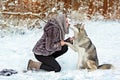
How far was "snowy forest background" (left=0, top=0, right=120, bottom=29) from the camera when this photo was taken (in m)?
11.1

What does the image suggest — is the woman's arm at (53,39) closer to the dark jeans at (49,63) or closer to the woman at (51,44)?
the woman at (51,44)

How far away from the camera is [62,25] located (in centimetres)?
Result: 662

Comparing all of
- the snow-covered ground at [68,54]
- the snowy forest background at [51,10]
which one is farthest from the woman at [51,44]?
the snowy forest background at [51,10]

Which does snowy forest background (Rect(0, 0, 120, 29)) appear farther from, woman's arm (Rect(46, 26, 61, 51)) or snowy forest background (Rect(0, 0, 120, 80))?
woman's arm (Rect(46, 26, 61, 51))

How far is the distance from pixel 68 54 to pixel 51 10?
3958mm

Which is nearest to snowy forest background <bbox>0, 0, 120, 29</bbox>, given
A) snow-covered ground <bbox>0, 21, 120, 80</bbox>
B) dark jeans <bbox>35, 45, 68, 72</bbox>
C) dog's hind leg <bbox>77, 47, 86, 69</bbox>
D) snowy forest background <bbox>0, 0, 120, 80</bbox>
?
Result: snowy forest background <bbox>0, 0, 120, 80</bbox>

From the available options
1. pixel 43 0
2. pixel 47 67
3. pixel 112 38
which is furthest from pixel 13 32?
pixel 47 67

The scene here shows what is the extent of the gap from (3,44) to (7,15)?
7.23 feet

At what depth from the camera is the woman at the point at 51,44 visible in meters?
6.56

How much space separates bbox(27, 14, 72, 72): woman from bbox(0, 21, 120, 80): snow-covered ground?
18cm

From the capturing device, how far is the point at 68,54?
26.0ft

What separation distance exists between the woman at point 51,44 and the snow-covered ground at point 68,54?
175 mm

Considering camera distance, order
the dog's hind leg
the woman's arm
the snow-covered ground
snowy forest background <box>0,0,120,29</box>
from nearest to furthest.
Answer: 1. the snow-covered ground
2. the woman's arm
3. the dog's hind leg
4. snowy forest background <box>0,0,120,29</box>

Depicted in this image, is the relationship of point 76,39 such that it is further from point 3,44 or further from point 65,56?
point 3,44
